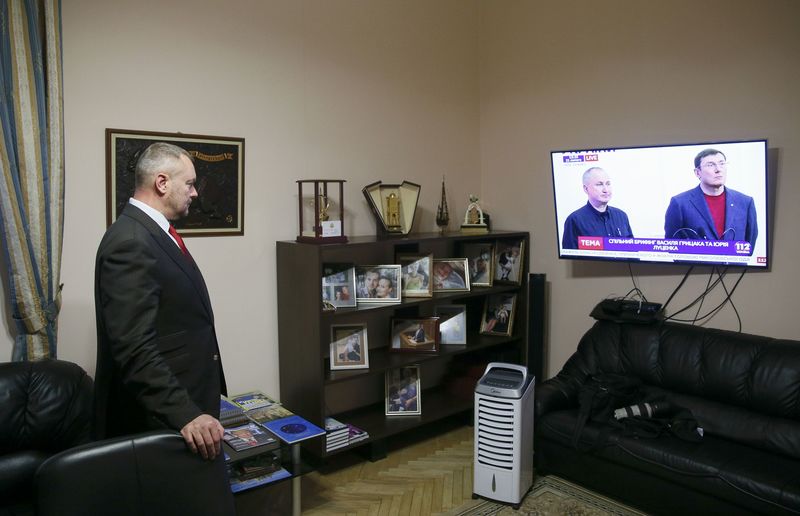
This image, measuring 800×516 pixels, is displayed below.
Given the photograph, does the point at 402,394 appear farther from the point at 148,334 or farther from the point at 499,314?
the point at 148,334

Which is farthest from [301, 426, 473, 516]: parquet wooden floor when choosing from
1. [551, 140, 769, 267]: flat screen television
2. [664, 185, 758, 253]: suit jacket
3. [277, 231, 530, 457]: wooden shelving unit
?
[664, 185, 758, 253]: suit jacket

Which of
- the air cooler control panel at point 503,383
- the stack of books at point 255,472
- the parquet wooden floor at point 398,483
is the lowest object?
the parquet wooden floor at point 398,483

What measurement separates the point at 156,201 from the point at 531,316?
8.17 feet

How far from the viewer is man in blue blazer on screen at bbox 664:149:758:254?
286 cm

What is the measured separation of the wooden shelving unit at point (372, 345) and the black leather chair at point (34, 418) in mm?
1062

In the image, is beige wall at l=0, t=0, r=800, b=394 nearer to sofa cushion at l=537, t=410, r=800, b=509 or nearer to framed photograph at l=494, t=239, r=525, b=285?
framed photograph at l=494, t=239, r=525, b=285

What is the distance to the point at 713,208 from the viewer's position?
9.64ft

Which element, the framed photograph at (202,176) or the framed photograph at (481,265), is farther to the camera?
the framed photograph at (481,265)

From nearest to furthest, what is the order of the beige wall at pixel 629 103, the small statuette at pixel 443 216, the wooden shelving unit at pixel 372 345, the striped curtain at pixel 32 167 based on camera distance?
the striped curtain at pixel 32 167, the beige wall at pixel 629 103, the wooden shelving unit at pixel 372 345, the small statuette at pixel 443 216

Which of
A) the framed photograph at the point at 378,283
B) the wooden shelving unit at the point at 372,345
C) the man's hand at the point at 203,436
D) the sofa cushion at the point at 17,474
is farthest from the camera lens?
the framed photograph at the point at 378,283

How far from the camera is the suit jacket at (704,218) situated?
112 inches

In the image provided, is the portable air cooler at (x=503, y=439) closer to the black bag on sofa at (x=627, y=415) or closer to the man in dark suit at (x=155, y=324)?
the black bag on sofa at (x=627, y=415)

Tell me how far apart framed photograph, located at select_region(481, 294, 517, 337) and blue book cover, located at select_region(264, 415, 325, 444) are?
1.63 metres

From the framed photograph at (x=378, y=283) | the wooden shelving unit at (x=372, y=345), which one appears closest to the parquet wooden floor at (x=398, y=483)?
the wooden shelving unit at (x=372, y=345)
